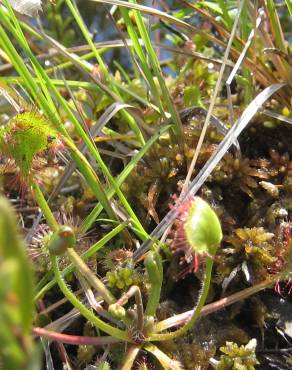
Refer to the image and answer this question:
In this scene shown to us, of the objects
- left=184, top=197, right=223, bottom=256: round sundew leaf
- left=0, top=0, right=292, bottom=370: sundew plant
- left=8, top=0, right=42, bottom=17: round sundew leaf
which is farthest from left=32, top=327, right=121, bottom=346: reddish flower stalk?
left=8, top=0, right=42, bottom=17: round sundew leaf

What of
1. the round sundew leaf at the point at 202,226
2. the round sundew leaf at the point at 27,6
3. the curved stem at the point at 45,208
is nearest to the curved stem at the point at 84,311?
the curved stem at the point at 45,208

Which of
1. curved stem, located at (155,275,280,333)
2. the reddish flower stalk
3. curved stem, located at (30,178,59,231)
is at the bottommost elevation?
curved stem, located at (155,275,280,333)

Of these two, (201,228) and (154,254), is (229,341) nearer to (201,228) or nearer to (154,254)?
(154,254)

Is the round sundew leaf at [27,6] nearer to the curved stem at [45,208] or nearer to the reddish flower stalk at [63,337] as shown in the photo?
the curved stem at [45,208]

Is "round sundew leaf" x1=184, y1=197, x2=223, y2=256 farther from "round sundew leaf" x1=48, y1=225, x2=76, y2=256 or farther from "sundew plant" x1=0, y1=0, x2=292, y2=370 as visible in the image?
"round sundew leaf" x1=48, y1=225, x2=76, y2=256

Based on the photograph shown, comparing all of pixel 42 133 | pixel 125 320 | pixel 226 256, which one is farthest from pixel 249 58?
pixel 125 320

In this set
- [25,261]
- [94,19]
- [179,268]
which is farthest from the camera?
[94,19]
